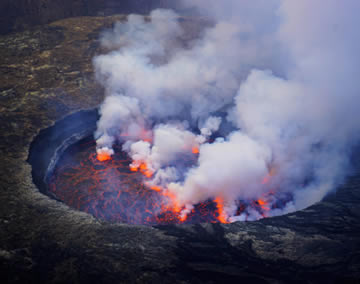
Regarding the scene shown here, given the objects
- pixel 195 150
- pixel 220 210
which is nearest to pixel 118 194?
pixel 220 210

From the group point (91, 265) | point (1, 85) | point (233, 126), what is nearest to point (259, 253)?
point (91, 265)

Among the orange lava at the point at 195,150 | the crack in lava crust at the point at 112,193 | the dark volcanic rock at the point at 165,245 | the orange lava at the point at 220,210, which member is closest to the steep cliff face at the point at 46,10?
the crack in lava crust at the point at 112,193

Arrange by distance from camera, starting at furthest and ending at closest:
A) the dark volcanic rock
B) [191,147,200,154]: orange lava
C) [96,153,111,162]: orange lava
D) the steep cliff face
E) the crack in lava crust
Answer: the steep cliff face, [191,147,200,154]: orange lava, [96,153,111,162]: orange lava, the crack in lava crust, the dark volcanic rock

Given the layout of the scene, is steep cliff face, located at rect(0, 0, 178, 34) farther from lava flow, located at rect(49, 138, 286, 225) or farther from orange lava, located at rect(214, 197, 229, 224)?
orange lava, located at rect(214, 197, 229, 224)

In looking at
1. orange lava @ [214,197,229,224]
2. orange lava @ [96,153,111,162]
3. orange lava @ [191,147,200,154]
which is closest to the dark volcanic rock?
orange lava @ [214,197,229,224]

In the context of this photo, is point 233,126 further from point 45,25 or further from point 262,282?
point 45,25

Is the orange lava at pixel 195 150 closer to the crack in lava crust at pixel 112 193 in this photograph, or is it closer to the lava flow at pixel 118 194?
the lava flow at pixel 118 194

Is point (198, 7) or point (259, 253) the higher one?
point (198, 7)
